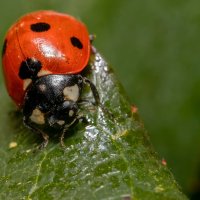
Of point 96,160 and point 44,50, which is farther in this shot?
point 44,50

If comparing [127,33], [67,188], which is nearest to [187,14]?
[127,33]

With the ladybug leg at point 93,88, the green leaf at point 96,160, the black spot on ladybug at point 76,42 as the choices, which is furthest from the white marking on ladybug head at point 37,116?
the black spot on ladybug at point 76,42

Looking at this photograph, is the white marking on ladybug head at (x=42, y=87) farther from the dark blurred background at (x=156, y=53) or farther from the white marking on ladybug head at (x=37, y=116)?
the dark blurred background at (x=156, y=53)

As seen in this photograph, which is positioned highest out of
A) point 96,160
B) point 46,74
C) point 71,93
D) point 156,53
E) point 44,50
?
point 44,50

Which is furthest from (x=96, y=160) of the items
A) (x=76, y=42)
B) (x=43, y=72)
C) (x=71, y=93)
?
(x=76, y=42)

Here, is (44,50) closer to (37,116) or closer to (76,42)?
(76,42)

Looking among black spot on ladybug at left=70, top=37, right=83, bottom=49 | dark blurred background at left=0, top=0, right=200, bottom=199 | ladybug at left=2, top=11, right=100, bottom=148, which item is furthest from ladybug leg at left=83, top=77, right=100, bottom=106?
dark blurred background at left=0, top=0, right=200, bottom=199
